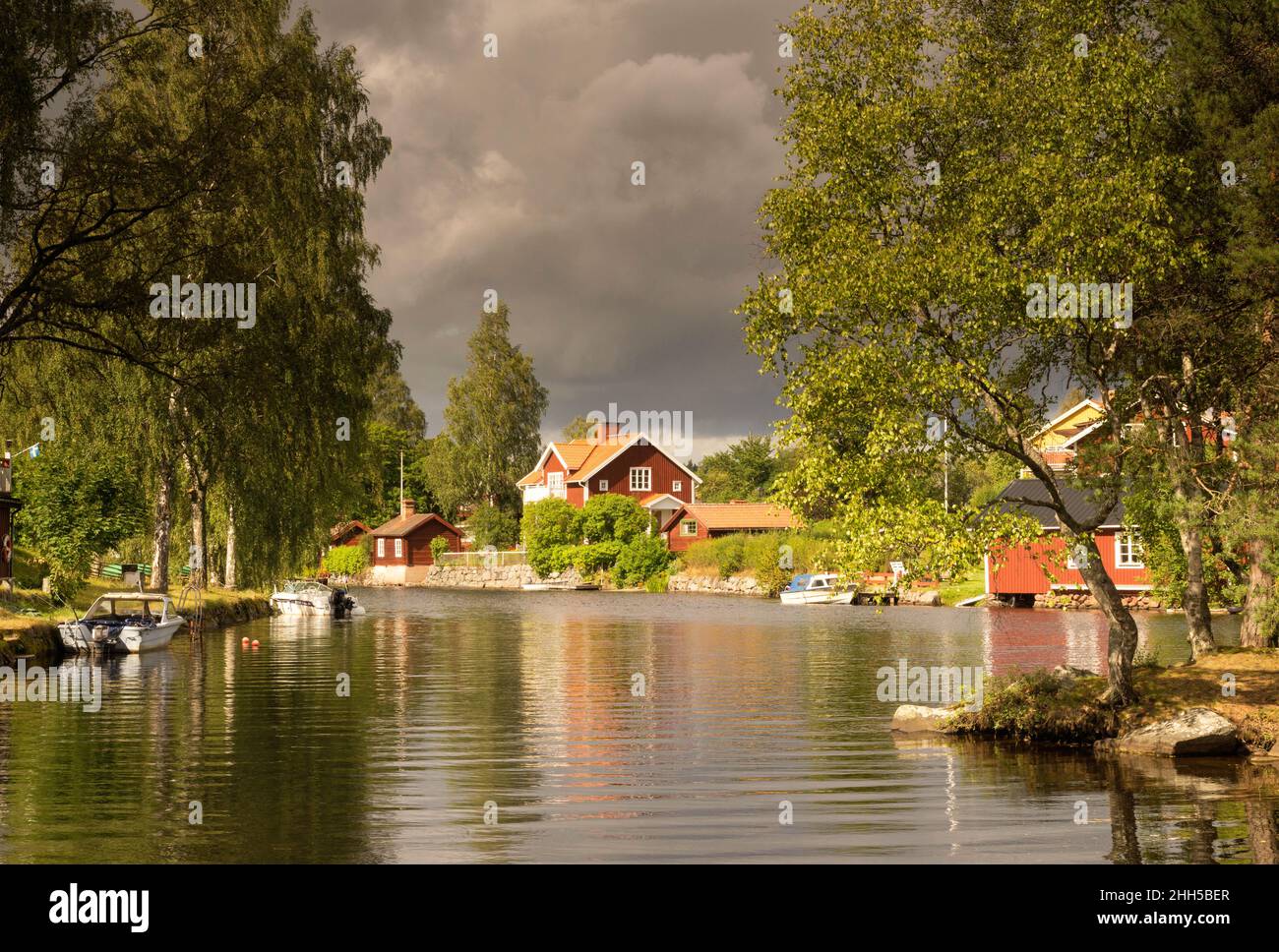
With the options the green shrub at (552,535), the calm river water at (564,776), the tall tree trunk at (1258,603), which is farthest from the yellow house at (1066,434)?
the green shrub at (552,535)

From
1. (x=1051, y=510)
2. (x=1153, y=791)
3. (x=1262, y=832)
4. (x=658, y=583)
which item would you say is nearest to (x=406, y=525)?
(x=658, y=583)

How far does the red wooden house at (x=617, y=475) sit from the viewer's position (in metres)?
106

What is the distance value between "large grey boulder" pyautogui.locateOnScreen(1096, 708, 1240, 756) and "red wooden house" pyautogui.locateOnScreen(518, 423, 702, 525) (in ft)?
277

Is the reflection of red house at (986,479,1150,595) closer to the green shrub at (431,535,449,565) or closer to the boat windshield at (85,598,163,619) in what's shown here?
the boat windshield at (85,598,163,619)

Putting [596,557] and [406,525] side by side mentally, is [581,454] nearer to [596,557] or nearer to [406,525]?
[596,557]

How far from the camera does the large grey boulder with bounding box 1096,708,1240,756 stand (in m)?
19.4

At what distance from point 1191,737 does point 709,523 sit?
81.2m

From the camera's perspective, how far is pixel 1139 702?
20.8m

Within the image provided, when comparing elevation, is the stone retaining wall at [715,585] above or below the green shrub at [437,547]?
below

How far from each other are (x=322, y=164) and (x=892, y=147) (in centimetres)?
2968

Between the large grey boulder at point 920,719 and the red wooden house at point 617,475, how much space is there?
81.0 meters

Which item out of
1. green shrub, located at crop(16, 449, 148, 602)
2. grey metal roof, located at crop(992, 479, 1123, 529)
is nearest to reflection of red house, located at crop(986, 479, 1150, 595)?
grey metal roof, located at crop(992, 479, 1123, 529)

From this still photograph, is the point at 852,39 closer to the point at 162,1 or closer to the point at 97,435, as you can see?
the point at 162,1

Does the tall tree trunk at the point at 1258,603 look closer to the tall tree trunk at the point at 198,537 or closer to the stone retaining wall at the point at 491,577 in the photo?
the tall tree trunk at the point at 198,537
